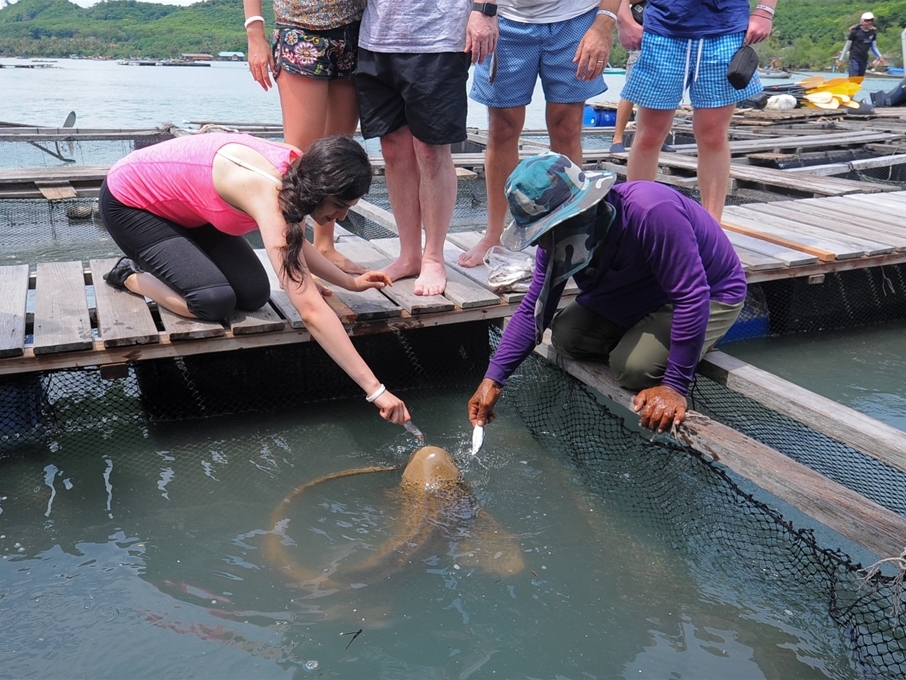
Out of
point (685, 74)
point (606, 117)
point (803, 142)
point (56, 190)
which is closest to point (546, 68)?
point (685, 74)

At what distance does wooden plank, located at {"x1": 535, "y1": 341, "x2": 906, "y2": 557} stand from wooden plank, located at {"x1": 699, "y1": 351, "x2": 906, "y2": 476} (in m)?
0.19

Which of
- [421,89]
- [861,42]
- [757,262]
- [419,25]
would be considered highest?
[861,42]

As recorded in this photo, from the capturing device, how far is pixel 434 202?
386 cm

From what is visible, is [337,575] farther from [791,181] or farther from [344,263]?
[791,181]

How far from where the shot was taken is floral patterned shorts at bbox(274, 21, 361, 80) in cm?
373

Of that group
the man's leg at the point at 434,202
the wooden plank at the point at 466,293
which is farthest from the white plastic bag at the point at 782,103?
the man's leg at the point at 434,202

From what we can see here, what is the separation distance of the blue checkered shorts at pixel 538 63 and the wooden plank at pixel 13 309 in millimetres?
2423

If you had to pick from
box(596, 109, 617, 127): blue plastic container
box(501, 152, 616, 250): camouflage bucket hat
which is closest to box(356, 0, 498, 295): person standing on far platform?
box(501, 152, 616, 250): camouflage bucket hat

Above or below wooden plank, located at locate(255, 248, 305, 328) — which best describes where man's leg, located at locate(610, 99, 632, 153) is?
above

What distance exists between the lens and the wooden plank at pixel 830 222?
4934 millimetres

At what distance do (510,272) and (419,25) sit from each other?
49.6 inches

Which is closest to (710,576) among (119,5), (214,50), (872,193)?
(872,193)

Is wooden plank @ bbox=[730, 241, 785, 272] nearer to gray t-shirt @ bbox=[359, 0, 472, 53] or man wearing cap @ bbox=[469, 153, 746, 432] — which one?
man wearing cap @ bbox=[469, 153, 746, 432]

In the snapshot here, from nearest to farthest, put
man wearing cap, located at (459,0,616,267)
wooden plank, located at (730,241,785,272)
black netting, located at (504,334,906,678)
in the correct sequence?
black netting, located at (504,334,906,678) → man wearing cap, located at (459,0,616,267) → wooden plank, located at (730,241,785,272)
